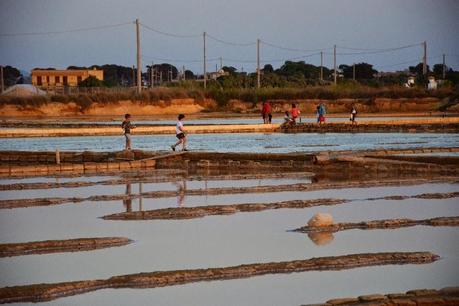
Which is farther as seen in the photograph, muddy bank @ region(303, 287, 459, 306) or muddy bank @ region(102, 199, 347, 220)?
muddy bank @ region(102, 199, 347, 220)

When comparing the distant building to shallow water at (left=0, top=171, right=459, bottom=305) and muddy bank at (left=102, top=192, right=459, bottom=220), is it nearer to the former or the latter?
shallow water at (left=0, top=171, right=459, bottom=305)

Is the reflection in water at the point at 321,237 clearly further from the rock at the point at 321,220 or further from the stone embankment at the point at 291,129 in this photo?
the stone embankment at the point at 291,129

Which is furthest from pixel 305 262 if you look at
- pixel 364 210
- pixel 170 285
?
pixel 364 210

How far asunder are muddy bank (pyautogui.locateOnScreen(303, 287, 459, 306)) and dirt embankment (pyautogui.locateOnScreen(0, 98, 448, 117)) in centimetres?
3292

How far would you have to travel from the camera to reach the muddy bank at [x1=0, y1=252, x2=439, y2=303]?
625 centimetres

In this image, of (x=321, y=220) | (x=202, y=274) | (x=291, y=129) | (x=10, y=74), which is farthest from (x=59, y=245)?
(x=10, y=74)

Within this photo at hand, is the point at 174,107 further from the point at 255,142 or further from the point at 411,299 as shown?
the point at 411,299

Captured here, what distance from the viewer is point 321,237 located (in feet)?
28.1

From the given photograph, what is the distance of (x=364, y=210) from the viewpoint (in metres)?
10.3

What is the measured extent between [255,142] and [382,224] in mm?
11559

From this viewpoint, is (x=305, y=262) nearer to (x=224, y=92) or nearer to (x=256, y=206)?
(x=256, y=206)

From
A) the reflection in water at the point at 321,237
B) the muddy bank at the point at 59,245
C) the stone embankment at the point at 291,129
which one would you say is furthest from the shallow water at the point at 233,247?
the stone embankment at the point at 291,129

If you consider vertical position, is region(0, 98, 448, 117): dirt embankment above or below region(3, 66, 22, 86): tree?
below

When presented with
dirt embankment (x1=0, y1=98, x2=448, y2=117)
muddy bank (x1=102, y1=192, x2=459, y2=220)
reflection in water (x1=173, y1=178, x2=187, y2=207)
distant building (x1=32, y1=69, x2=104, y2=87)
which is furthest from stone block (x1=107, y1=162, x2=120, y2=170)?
distant building (x1=32, y1=69, x2=104, y2=87)
